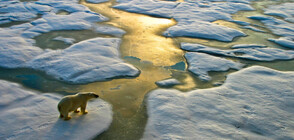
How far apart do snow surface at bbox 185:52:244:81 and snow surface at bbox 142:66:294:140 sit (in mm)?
545

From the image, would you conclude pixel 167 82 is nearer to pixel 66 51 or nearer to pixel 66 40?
pixel 66 51

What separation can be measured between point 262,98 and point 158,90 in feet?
6.22

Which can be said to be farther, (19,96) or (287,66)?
(287,66)

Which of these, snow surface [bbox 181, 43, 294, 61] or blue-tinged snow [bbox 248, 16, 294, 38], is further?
blue-tinged snow [bbox 248, 16, 294, 38]

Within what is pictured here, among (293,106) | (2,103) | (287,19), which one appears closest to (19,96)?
(2,103)

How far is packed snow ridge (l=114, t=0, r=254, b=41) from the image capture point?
282 inches

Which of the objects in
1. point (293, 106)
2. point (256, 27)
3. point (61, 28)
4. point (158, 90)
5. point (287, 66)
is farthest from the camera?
point (256, 27)

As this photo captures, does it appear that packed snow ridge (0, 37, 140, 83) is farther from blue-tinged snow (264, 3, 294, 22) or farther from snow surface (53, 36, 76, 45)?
blue-tinged snow (264, 3, 294, 22)

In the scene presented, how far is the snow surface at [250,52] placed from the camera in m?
5.84

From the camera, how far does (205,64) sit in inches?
209

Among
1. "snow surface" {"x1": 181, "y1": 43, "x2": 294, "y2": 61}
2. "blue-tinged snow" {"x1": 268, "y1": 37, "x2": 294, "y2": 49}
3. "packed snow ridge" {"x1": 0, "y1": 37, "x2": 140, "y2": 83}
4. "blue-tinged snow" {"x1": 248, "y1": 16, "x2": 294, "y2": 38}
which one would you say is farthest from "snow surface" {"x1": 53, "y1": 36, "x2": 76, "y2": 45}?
"blue-tinged snow" {"x1": 248, "y1": 16, "x2": 294, "y2": 38}

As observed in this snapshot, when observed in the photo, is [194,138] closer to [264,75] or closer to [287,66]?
[264,75]

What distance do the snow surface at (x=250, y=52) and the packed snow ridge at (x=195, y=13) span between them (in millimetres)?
851

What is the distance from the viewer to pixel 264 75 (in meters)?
4.89
